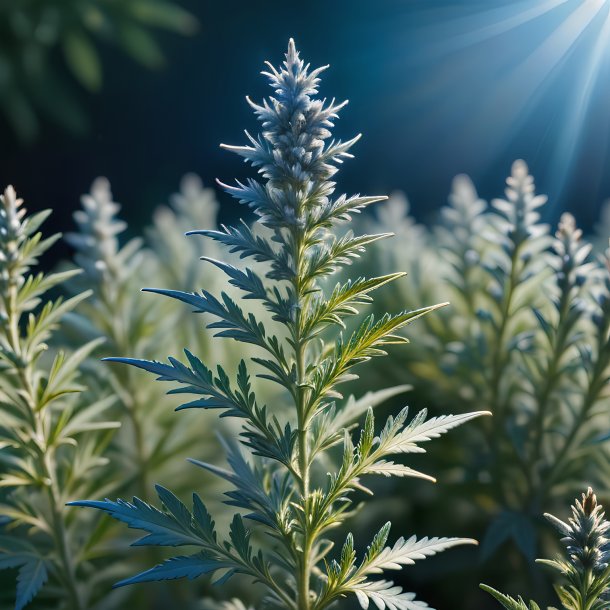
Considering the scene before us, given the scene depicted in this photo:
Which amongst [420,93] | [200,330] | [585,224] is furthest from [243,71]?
[200,330]

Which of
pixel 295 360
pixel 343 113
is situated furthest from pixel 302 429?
pixel 343 113

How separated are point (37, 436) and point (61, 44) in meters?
1.21

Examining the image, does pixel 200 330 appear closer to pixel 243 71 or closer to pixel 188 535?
pixel 188 535

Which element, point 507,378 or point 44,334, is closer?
point 44,334

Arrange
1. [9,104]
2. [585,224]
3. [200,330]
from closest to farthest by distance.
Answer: [200,330]
[585,224]
[9,104]

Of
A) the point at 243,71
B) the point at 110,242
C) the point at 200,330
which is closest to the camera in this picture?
the point at 110,242

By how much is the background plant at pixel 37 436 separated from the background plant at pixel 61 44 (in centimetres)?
98

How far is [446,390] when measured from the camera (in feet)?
2.25

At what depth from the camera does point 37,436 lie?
1.41 feet

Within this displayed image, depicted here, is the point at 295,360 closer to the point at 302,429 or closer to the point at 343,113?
the point at 302,429

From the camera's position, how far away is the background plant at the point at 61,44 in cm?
134

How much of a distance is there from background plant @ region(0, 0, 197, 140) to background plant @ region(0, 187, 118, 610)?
0.98 metres

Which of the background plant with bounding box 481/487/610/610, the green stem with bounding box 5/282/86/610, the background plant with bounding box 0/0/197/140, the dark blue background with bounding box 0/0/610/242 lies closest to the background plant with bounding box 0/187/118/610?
the green stem with bounding box 5/282/86/610

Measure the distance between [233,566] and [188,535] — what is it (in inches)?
1.1
